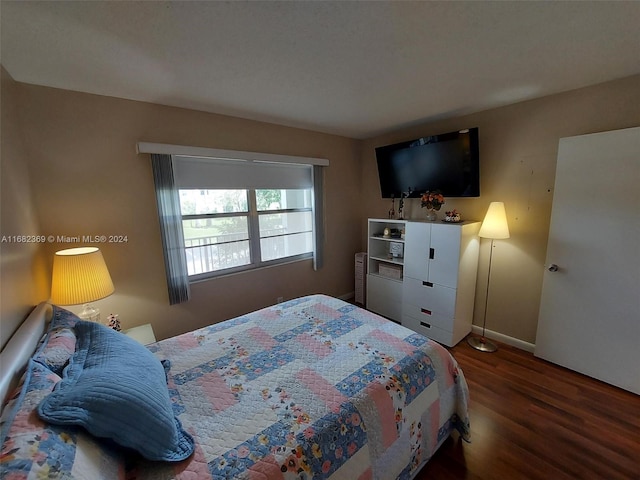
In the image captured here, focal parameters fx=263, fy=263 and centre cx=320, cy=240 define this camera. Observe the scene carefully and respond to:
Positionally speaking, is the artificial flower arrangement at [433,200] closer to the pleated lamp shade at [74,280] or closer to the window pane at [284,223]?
the window pane at [284,223]

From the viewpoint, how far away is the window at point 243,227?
2.60m

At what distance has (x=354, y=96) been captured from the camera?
2186 mm

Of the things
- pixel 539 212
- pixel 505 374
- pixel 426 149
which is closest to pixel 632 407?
pixel 505 374

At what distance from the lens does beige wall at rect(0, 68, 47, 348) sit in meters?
1.27

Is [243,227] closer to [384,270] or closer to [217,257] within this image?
[217,257]

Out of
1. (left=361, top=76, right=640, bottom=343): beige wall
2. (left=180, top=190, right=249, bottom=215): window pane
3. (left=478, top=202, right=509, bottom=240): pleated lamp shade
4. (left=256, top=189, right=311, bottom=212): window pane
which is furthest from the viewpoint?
(left=256, top=189, right=311, bottom=212): window pane

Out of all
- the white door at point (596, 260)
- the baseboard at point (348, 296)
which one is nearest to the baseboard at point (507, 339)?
the white door at point (596, 260)

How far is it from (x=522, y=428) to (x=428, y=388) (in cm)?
91

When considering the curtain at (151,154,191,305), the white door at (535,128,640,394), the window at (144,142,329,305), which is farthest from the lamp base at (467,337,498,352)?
the curtain at (151,154,191,305)

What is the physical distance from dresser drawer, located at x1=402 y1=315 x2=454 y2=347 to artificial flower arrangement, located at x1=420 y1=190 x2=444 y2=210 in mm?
1263

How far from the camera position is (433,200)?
2801 millimetres

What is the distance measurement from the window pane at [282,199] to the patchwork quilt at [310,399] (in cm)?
151

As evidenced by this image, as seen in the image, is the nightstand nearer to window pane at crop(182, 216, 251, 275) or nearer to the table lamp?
the table lamp

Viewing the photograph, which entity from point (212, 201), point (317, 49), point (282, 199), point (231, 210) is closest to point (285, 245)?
point (282, 199)
